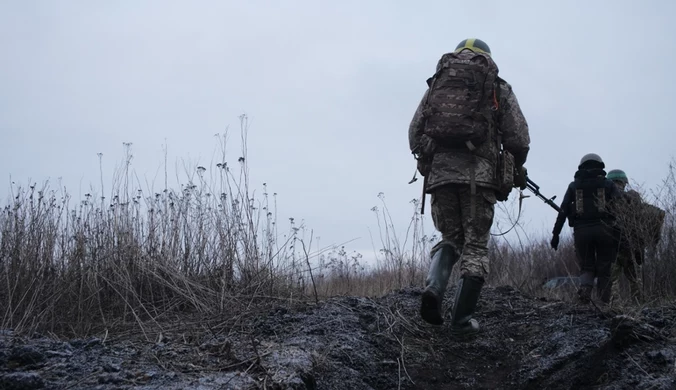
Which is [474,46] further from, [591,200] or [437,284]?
[591,200]

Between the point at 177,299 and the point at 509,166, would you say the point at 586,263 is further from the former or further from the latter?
the point at 177,299

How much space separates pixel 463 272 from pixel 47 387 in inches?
104

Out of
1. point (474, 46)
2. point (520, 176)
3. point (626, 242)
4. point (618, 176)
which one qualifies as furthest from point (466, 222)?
point (618, 176)

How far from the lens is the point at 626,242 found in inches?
274

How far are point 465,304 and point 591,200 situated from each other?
3.13m

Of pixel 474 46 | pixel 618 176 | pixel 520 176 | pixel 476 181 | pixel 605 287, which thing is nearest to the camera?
pixel 476 181

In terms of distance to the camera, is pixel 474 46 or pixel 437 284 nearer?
pixel 437 284

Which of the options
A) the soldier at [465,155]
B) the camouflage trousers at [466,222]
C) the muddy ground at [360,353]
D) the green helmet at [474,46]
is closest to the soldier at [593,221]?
the muddy ground at [360,353]

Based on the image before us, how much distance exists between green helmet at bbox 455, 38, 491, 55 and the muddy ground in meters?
1.86

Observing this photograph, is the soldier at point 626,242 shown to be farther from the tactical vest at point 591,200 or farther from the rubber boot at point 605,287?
the tactical vest at point 591,200

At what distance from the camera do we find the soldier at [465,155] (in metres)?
4.36

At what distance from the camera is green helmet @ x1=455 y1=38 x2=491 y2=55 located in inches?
180

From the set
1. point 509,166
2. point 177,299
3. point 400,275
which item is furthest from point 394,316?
point 400,275

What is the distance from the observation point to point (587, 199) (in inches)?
275
